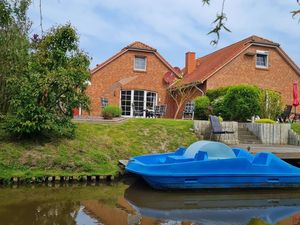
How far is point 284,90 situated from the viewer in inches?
1102

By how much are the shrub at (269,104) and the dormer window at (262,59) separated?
7951 millimetres

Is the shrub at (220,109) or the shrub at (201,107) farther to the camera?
the shrub at (201,107)

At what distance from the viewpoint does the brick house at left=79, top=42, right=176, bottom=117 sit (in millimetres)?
27500

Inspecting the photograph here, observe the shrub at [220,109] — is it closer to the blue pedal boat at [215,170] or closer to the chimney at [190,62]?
the blue pedal boat at [215,170]

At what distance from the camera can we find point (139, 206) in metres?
8.93

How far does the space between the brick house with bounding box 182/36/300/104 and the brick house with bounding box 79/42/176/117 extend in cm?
220

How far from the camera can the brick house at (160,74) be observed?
2720cm

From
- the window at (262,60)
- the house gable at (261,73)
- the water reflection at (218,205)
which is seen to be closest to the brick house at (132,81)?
the house gable at (261,73)

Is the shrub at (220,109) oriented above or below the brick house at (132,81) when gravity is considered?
below

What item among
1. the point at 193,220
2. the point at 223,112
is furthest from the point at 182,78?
the point at 193,220

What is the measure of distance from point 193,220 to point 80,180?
4.39 metres

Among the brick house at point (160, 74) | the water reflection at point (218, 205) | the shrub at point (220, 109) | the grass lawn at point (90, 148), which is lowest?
the water reflection at point (218, 205)

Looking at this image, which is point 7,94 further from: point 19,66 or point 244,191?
point 244,191

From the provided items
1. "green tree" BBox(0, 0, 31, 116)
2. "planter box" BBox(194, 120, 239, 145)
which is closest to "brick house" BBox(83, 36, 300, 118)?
"planter box" BBox(194, 120, 239, 145)
